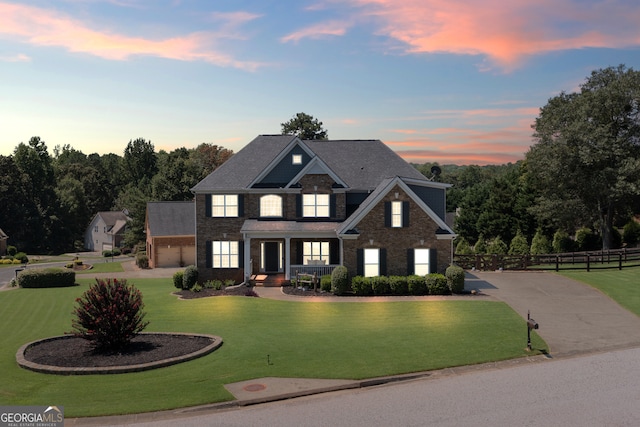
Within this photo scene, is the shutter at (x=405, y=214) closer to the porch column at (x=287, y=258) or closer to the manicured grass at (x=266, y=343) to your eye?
the manicured grass at (x=266, y=343)

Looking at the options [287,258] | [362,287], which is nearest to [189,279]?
[287,258]

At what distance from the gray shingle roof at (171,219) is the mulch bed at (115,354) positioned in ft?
109

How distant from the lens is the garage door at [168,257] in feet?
177

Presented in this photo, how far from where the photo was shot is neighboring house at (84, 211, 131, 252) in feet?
305

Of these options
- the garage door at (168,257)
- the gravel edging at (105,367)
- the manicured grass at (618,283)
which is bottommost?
the gravel edging at (105,367)

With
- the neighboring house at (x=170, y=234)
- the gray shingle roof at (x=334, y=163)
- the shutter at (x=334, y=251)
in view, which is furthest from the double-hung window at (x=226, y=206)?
the neighboring house at (x=170, y=234)

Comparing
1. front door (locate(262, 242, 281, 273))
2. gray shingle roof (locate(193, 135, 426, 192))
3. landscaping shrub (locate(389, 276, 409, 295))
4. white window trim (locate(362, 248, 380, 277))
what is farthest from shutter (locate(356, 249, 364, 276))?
front door (locate(262, 242, 281, 273))

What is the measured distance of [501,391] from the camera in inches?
591

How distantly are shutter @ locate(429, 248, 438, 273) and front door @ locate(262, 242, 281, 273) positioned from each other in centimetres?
1059

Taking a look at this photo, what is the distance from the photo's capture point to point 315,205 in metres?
37.1

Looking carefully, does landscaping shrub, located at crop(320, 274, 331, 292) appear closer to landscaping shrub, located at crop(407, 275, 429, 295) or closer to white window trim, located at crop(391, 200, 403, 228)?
landscaping shrub, located at crop(407, 275, 429, 295)

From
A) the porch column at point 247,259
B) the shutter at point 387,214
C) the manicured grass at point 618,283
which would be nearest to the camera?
the manicured grass at point 618,283

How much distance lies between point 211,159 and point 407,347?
93.6 m

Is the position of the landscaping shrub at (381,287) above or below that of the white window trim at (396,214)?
below
